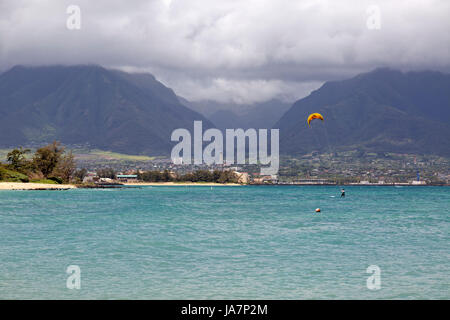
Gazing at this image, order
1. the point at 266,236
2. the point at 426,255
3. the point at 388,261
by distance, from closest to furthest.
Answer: the point at 388,261
the point at 426,255
the point at 266,236

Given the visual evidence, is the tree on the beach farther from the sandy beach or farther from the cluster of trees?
the sandy beach

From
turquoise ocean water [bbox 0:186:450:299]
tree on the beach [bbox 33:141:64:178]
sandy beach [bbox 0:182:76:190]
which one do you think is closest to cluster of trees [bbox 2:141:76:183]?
tree on the beach [bbox 33:141:64:178]

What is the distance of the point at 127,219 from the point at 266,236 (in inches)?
967

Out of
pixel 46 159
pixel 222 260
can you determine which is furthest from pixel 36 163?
pixel 222 260

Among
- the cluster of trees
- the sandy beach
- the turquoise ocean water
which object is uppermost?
the cluster of trees

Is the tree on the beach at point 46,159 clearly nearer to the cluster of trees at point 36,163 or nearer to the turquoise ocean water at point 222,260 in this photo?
the cluster of trees at point 36,163

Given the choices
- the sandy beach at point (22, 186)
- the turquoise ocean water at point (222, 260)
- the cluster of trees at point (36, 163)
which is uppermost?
the cluster of trees at point (36, 163)

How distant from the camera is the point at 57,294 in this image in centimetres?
2447

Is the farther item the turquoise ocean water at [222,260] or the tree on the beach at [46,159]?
the tree on the beach at [46,159]

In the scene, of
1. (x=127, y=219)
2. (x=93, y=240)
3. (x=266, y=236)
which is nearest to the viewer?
(x=93, y=240)

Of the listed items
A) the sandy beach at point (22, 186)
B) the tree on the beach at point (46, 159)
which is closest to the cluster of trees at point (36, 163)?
the tree on the beach at point (46, 159)
